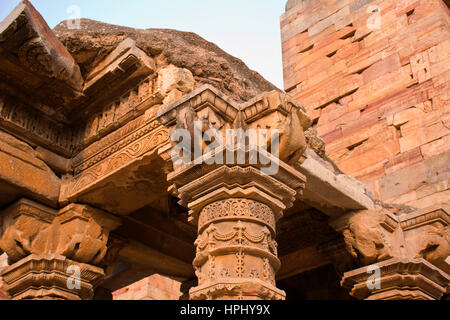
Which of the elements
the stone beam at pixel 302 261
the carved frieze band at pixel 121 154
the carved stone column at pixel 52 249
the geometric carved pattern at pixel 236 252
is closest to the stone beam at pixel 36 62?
the carved frieze band at pixel 121 154

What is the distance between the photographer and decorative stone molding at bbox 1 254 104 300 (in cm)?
460

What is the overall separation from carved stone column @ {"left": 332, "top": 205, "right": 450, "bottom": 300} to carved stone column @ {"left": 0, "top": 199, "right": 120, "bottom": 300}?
2.26m

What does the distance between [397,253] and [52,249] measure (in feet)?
10.2

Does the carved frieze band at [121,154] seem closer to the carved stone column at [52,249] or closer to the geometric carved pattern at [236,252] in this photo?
the carved stone column at [52,249]

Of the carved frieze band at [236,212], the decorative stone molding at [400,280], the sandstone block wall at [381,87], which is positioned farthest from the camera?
the sandstone block wall at [381,87]

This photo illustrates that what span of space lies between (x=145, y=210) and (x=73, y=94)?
1600 millimetres

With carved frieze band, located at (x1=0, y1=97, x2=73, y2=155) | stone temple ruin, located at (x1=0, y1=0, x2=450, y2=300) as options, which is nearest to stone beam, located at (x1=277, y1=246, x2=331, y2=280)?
stone temple ruin, located at (x1=0, y1=0, x2=450, y2=300)

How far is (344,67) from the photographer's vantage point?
7.52 metres

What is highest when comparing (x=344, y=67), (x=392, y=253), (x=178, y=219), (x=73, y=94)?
(x=344, y=67)

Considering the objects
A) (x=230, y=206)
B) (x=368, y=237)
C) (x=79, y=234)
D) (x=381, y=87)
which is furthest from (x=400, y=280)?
(x=381, y=87)

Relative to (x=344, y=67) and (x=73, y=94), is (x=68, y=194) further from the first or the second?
(x=344, y=67)

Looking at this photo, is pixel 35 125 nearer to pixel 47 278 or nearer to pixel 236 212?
pixel 47 278

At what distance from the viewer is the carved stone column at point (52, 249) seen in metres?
4.63

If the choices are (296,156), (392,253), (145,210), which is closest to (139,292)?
(145,210)
